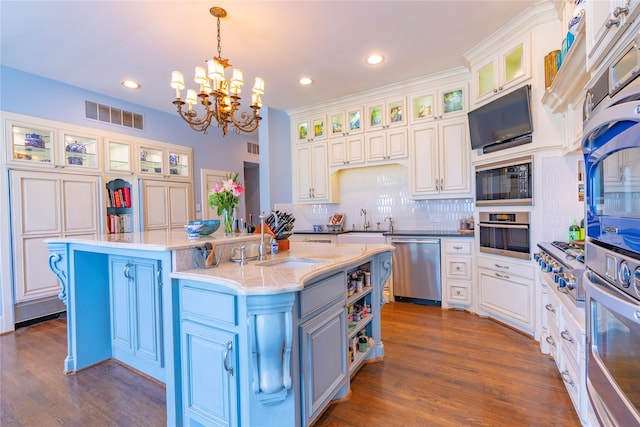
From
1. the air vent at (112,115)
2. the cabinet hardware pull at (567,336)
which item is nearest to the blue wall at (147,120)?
the air vent at (112,115)

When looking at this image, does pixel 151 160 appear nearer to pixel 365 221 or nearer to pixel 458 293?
pixel 365 221

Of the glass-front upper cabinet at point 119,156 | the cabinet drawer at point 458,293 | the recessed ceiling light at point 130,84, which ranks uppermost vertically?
the recessed ceiling light at point 130,84

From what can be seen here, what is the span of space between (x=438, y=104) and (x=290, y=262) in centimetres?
291

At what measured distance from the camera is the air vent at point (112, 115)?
4008 mm

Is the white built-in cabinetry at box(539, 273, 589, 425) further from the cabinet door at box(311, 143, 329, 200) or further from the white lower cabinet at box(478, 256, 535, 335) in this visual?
the cabinet door at box(311, 143, 329, 200)

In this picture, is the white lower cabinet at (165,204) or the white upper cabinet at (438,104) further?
the white lower cabinet at (165,204)

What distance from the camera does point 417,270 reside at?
374 centimetres

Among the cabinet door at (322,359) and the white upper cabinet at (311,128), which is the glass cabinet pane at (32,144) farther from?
the cabinet door at (322,359)

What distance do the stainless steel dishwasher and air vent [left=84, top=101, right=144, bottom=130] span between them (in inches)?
163

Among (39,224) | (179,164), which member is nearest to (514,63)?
(179,164)

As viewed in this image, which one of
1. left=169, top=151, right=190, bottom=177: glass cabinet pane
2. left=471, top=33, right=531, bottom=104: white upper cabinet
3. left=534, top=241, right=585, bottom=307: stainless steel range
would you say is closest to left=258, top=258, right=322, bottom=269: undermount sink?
left=534, top=241, right=585, bottom=307: stainless steel range

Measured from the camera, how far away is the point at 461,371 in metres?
2.21

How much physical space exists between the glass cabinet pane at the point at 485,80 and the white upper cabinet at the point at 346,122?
5.12 ft

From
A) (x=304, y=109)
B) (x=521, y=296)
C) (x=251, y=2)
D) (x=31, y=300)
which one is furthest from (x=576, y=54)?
(x=31, y=300)
